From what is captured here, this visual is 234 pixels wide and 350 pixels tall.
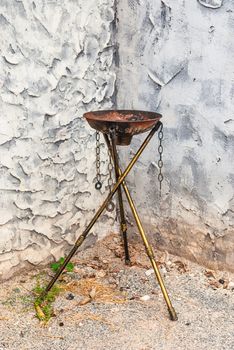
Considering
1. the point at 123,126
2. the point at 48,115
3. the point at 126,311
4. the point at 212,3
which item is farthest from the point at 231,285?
the point at 212,3

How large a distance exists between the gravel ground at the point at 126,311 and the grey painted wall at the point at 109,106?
157mm

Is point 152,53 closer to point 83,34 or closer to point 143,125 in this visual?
point 83,34

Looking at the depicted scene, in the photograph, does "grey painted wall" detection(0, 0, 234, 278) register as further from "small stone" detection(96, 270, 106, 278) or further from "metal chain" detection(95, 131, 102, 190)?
"small stone" detection(96, 270, 106, 278)

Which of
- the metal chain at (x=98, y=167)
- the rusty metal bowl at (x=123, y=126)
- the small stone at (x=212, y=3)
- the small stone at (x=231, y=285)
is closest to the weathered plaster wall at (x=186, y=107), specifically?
the small stone at (x=212, y=3)

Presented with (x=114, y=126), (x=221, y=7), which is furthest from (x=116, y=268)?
(x=221, y=7)

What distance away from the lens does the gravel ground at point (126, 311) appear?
323 centimetres

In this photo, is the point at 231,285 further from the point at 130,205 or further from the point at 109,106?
the point at 109,106

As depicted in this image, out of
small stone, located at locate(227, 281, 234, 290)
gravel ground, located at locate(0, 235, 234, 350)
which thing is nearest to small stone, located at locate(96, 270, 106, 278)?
gravel ground, located at locate(0, 235, 234, 350)

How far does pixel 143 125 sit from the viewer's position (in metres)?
3.20

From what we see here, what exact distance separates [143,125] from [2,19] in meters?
0.97

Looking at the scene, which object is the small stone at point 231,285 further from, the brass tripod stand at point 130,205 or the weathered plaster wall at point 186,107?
the brass tripod stand at point 130,205

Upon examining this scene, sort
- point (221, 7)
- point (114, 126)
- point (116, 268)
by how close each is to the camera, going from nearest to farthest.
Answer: point (114, 126) < point (221, 7) < point (116, 268)

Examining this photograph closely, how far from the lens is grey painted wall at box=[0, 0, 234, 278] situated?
11.5ft

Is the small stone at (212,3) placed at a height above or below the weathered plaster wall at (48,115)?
above
